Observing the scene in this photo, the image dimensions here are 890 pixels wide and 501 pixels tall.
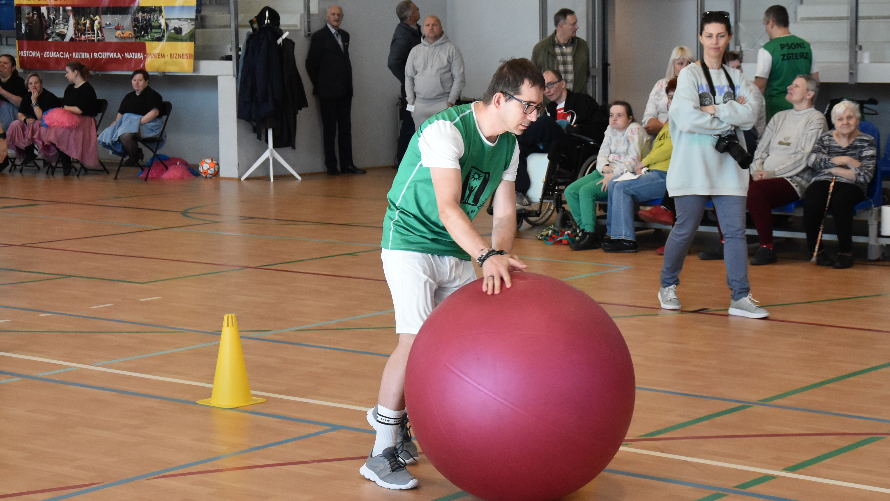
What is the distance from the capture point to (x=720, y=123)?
20.3 feet

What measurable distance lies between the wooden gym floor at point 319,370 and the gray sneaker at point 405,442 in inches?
2.9

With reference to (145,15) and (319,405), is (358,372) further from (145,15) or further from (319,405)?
(145,15)

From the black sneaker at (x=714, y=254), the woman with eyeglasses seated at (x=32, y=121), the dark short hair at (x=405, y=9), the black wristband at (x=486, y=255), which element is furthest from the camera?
the woman with eyeglasses seated at (x=32, y=121)

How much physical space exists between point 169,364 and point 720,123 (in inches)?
124

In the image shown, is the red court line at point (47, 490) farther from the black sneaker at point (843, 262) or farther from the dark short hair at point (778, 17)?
→ the dark short hair at point (778, 17)

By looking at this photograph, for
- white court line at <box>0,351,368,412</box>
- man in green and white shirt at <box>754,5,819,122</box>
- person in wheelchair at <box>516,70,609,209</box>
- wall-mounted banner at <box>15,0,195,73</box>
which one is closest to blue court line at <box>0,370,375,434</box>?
white court line at <box>0,351,368,412</box>

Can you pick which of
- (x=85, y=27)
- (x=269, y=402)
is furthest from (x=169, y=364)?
(x=85, y=27)

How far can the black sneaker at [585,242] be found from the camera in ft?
29.2

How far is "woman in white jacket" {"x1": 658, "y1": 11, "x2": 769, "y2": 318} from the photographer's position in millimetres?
6184

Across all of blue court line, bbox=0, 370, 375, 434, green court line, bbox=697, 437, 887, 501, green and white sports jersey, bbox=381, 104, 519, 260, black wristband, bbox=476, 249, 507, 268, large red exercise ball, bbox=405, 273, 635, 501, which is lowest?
green court line, bbox=697, 437, 887, 501

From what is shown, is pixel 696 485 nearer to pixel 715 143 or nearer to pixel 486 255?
pixel 486 255

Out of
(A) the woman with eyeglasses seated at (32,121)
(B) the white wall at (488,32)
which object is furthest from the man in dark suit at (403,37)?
(A) the woman with eyeglasses seated at (32,121)

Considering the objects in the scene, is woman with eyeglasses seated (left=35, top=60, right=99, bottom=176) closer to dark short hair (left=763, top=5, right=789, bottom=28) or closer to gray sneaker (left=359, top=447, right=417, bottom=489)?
dark short hair (left=763, top=5, right=789, bottom=28)

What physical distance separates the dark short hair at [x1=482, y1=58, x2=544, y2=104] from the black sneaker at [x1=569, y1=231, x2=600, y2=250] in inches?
212
